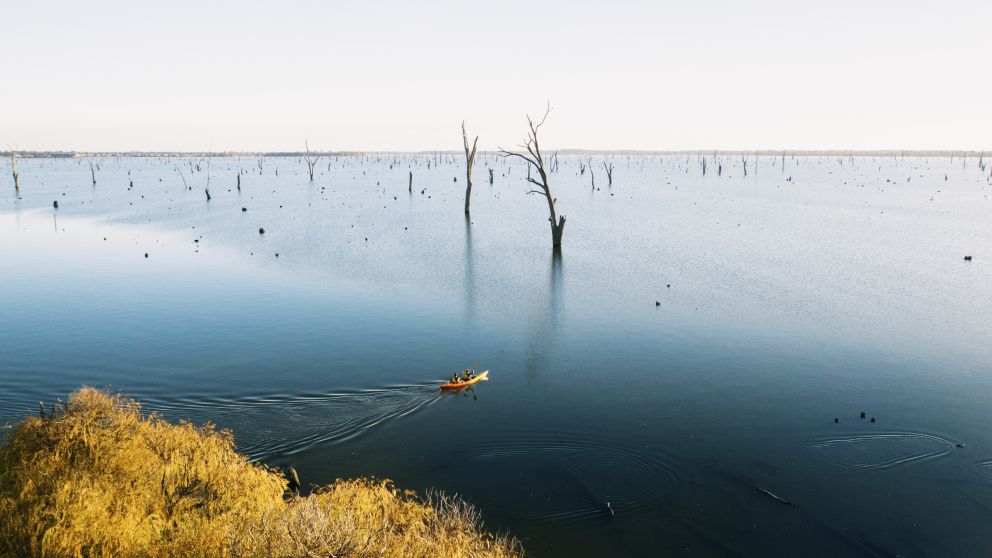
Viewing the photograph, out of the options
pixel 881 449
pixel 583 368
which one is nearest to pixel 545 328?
pixel 583 368

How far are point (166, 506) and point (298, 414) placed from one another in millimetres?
8147

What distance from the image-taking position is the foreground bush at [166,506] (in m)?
12.1

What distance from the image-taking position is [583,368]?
27812mm

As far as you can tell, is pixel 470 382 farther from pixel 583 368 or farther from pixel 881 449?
pixel 881 449

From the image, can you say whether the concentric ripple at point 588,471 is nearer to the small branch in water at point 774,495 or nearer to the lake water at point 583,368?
the lake water at point 583,368

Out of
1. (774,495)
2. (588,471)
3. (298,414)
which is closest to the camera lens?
(774,495)

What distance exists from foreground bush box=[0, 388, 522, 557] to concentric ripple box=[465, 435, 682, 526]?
2.34m

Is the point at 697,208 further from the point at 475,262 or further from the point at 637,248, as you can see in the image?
the point at 475,262

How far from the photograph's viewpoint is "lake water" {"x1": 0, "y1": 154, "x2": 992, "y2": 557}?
1756 centimetres

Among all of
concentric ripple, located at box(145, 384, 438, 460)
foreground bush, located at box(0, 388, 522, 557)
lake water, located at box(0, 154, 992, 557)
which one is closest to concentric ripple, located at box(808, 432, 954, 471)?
lake water, located at box(0, 154, 992, 557)

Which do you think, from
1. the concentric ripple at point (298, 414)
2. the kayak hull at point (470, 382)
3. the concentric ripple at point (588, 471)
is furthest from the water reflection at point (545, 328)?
the concentric ripple at point (588, 471)

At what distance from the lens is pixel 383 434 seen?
70.5ft

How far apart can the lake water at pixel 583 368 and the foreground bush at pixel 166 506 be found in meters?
3.42

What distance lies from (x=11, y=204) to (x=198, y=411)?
93.4 metres
